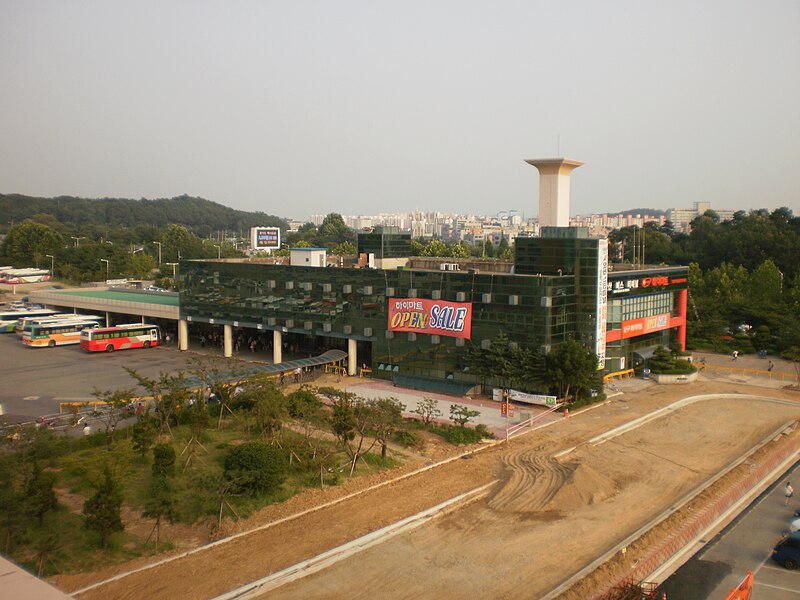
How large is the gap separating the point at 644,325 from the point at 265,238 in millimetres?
70443

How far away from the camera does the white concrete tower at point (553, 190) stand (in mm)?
37531

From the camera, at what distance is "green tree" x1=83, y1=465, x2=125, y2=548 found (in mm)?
15781

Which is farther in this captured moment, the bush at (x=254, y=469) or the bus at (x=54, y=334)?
the bus at (x=54, y=334)

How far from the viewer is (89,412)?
2633 centimetres

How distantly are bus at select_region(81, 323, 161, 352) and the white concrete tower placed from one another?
25313 millimetres

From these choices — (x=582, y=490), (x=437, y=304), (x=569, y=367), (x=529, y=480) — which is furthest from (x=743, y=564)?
(x=437, y=304)

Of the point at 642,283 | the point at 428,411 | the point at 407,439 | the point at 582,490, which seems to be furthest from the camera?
the point at 642,283

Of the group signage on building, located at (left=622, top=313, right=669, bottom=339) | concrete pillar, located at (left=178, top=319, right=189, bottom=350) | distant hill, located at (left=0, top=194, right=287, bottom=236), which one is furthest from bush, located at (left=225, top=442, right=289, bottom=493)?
distant hill, located at (left=0, top=194, right=287, bottom=236)

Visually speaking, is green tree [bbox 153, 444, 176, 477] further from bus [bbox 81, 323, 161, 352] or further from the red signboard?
bus [bbox 81, 323, 161, 352]

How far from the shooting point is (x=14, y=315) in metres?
51.3

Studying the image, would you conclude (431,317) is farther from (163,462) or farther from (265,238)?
(265,238)

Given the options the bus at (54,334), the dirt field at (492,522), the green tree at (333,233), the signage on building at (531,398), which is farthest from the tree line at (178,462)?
the green tree at (333,233)

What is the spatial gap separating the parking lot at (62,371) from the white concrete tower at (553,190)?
19.4m

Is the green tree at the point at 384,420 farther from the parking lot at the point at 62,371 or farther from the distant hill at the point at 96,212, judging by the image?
the distant hill at the point at 96,212
